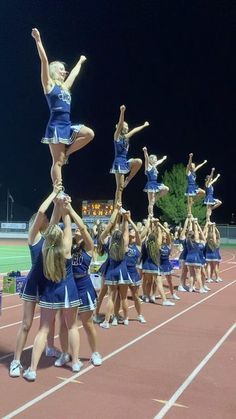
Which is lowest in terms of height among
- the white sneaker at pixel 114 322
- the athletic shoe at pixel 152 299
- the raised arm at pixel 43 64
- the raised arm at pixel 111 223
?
the athletic shoe at pixel 152 299

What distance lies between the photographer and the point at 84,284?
561cm

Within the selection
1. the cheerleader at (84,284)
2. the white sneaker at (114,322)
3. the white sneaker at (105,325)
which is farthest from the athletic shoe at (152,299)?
the cheerleader at (84,284)

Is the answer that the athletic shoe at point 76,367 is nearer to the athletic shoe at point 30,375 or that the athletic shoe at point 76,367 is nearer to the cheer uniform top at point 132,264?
the athletic shoe at point 30,375

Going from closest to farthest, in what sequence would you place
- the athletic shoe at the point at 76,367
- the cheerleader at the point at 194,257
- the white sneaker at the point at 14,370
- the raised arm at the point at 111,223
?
the white sneaker at the point at 14,370, the athletic shoe at the point at 76,367, the raised arm at the point at 111,223, the cheerleader at the point at 194,257

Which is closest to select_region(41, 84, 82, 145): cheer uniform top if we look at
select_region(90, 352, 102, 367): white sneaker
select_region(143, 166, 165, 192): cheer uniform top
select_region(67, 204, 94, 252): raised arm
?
select_region(67, 204, 94, 252): raised arm

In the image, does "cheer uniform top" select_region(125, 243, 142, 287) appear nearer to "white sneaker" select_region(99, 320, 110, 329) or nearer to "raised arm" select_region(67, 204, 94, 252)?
"white sneaker" select_region(99, 320, 110, 329)

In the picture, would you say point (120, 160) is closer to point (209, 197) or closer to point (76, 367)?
point (76, 367)

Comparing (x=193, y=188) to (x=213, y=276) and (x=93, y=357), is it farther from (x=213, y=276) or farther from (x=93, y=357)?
(x=93, y=357)

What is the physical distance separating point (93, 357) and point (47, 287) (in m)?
1.00

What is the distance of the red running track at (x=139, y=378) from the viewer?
4.19 metres

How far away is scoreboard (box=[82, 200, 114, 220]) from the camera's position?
1439 inches

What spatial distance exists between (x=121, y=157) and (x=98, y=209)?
29094 millimetres

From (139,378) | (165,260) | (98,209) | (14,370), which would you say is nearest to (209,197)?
(165,260)

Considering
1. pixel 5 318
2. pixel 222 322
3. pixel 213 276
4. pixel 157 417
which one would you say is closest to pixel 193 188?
pixel 213 276
